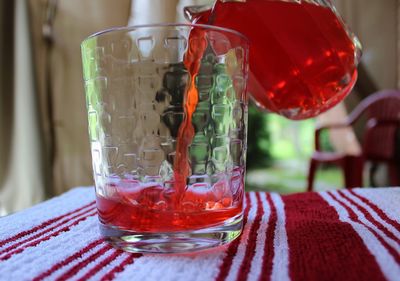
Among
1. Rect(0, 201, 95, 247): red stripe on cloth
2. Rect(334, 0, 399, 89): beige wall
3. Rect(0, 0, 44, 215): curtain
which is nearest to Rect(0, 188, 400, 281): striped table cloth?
Rect(0, 201, 95, 247): red stripe on cloth

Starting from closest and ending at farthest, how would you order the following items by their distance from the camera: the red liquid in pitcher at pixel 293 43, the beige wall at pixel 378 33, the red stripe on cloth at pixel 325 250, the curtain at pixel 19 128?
the red stripe on cloth at pixel 325 250 → the red liquid in pitcher at pixel 293 43 → the curtain at pixel 19 128 → the beige wall at pixel 378 33

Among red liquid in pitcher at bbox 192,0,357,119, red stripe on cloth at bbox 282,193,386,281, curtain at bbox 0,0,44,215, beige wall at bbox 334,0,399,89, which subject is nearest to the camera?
red stripe on cloth at bbox 282,193,386,281

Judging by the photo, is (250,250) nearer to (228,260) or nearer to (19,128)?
(228,260)

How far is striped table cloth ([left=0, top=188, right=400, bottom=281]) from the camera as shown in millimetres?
207

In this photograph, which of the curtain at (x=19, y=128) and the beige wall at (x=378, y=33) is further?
the beige wall at (x=378, y=33)

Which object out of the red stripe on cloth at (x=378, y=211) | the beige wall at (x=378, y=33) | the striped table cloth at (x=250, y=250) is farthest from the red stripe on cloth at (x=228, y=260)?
the beige wall at (x=378, y=33)

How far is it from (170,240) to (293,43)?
200 millimetres

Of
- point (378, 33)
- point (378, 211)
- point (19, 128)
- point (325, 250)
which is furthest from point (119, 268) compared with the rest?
point (378, 33)

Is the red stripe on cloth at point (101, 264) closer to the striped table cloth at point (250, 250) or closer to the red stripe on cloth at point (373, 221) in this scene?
the striped table cloth at point (250, 250)

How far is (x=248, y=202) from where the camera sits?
1.38ft

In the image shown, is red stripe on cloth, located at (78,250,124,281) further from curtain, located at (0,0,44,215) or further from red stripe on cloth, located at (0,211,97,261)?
curtain, located at (0,0,44,215)

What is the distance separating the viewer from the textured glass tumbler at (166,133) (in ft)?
0.82

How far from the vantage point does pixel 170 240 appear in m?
0.24

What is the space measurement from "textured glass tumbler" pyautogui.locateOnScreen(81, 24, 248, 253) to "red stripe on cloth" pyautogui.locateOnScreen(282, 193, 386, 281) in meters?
0.05
